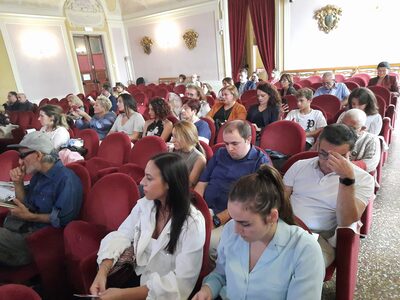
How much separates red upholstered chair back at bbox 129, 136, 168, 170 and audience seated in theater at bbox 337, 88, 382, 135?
68.9 inches

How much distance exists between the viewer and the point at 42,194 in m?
1.88

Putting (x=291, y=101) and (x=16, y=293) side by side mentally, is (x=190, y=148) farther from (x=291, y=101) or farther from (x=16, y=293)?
(x=291, y=101)

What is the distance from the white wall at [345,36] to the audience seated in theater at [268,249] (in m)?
7.70

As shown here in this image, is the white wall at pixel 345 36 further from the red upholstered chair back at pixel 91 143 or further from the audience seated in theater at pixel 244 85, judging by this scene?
the red upholstered chair back at pixel 91 143

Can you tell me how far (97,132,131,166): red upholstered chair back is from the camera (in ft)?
9.61

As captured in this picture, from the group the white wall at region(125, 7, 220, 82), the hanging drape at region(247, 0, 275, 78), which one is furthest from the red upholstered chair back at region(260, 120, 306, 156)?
the white wall at region(125, 7, 220, 82)

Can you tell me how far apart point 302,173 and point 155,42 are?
10.1 m

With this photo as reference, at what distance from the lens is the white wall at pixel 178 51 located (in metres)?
9.24

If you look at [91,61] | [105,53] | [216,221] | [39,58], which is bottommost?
[216,221]

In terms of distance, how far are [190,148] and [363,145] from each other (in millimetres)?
1299

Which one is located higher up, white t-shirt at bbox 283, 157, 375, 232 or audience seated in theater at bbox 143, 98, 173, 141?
audience seated in theater at bbox 143, 98, 173, 141

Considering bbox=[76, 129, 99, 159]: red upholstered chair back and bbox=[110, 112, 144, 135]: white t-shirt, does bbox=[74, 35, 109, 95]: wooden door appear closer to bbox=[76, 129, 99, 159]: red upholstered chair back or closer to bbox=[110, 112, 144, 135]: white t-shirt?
bbox=[110, 112, 144, 135]: white t-shirt

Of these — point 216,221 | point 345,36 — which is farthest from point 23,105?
point 345,36

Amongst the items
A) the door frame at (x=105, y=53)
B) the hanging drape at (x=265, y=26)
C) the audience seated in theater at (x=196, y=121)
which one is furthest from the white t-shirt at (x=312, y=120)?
the door frame at (x=105, y=53)
